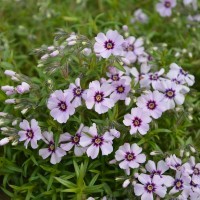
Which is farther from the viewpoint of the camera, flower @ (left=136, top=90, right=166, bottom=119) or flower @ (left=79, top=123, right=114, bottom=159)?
flower @ (left=136, top=90, right=166, bottom=119)

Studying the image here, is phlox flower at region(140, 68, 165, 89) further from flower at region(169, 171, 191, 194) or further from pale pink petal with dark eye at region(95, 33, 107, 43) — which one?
flower at region(169, 171, 191, 194)

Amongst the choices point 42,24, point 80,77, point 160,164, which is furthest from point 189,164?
point 42,24

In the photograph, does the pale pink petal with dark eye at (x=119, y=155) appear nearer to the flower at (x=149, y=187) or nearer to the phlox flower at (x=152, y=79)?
the flower at (x=149, y=187)

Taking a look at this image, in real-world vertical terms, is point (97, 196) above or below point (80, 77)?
below

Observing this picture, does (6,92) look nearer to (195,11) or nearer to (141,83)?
(141,83)

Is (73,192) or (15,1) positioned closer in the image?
(73,192)

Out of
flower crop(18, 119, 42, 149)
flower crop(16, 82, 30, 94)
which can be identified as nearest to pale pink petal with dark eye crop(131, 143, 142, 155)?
flower crop(18, 119, 42, 149)
